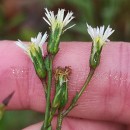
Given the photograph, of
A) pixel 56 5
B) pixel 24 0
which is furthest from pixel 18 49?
A: pixel 24 0

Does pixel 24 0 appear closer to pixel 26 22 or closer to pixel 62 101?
pixel 26 22

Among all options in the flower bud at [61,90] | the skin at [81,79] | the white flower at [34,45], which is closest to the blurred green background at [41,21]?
the skin at [81,79]

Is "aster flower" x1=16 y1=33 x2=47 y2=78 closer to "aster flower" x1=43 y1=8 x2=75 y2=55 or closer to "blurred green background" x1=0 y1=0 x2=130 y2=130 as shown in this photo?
"aster flower" x1=43 y1=8 x2=75 y2=55

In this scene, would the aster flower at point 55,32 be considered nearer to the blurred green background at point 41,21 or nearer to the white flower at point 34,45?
the white flower at point 34,45

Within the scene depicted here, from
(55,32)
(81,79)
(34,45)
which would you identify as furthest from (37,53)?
(81,79)

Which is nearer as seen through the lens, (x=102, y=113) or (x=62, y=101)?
(x=62, y=101)
